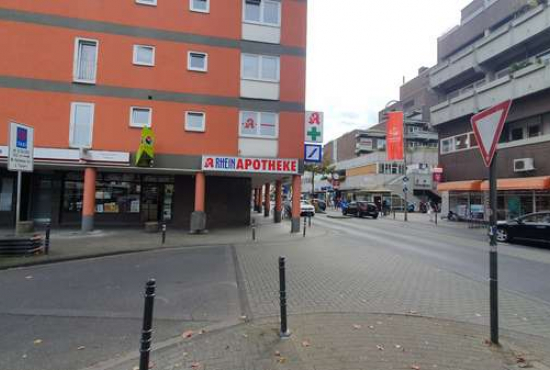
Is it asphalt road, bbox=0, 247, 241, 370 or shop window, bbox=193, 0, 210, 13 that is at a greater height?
shop window, bbox=193, 0, 210, 13

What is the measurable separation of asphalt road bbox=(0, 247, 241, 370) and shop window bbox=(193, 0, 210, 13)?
1351cm

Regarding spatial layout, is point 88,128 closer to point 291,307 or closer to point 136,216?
point 136,216

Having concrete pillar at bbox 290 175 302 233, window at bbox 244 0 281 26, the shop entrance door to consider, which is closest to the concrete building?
concrete pillar at bbox 290 175 302 233

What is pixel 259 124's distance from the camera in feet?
55.7

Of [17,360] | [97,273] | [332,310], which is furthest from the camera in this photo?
[97,273]

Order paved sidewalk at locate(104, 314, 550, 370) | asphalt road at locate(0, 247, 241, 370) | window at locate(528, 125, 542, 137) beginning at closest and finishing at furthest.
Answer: paved sidewalk at locate(104, 314, 550, 370), asphalt road at locate(0, 247, 241, 370), window at locate(528, 125, 542, 137)

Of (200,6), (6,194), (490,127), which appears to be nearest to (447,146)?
(200,6)

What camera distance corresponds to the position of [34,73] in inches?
590

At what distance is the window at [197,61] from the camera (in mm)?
16531

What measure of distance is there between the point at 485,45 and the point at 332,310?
29.2 metres

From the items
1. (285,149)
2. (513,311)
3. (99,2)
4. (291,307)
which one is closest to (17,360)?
(291,307)

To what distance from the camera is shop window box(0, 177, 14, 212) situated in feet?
57.3

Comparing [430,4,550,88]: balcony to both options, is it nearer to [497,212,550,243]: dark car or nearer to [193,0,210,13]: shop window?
[497,212,550,243]: dark car

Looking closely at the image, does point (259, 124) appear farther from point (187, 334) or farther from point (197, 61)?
point (187, 334)
